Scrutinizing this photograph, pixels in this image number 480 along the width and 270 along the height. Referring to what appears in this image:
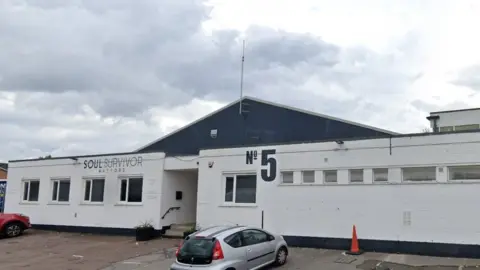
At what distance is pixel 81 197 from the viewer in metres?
22.3

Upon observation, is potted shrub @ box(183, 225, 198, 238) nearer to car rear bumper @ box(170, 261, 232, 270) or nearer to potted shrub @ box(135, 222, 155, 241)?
potted shrub @ box(135, 222, 155, 241)

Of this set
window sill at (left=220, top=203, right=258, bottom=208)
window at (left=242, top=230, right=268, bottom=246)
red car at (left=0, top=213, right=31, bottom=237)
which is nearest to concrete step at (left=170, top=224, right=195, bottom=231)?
window sill at (left=220, top=203, right=258, bottom=208)

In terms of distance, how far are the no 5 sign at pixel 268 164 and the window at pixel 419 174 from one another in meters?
4.69

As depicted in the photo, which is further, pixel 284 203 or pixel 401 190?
pixel 284 203

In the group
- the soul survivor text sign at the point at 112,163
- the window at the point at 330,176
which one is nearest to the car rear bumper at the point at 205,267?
the window at the point at 330,176

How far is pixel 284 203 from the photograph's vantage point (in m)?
16.3

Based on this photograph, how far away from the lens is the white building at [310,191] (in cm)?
1335

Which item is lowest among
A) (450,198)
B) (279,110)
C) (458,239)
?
(458,239)

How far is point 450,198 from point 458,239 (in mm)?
1185

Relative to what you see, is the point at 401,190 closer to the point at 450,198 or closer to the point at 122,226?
the point at 450,198

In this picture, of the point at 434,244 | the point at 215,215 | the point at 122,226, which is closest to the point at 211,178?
A: the point at 215,215

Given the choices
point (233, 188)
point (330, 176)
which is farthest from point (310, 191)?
point (233, 188)

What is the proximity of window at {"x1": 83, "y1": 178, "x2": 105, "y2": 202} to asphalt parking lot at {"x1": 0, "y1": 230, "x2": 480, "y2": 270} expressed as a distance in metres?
1.98

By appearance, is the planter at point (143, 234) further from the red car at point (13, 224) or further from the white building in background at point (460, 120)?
the white building in background at point (460, 120)
